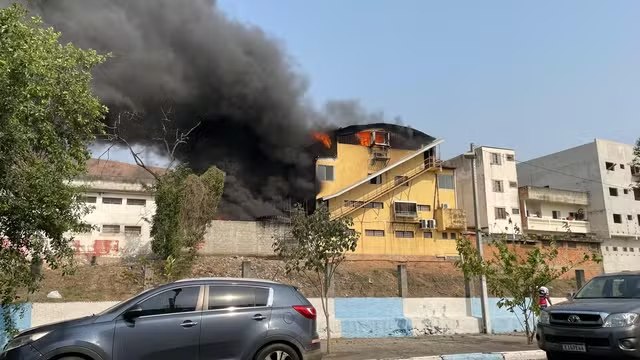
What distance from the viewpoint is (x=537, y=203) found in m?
43.1

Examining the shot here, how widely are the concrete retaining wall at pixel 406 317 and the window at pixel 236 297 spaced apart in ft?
24.9

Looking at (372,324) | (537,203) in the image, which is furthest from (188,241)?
(537,203)

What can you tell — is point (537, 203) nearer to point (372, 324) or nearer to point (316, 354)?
point (372, 324)

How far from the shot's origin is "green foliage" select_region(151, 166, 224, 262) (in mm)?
26297

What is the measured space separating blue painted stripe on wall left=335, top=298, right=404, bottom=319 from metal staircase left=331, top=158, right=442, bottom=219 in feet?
60.6

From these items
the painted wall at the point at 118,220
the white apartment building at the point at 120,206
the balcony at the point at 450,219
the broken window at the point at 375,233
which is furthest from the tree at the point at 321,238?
the balcony at the point at 450,219

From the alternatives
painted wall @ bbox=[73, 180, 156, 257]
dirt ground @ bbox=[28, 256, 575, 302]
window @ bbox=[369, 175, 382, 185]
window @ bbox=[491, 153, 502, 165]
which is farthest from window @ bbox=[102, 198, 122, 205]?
window @ bbox=[491, 153, 502, 165]

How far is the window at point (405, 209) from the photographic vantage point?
122 feet

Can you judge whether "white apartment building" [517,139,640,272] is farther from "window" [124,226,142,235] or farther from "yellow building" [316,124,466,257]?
"window" [124,226,142,235]

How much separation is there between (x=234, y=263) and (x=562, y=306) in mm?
20891

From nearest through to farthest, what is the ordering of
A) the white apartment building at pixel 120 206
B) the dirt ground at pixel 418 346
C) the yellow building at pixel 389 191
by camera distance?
the dirt ground at pixel 418 346, the white apartment building at pixel 120 206, the yellow building at pixel 389 191

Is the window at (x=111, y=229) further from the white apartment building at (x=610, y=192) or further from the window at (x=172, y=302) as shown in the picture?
the white apartment building at (x=610, y=192)

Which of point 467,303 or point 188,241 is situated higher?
point 188,241

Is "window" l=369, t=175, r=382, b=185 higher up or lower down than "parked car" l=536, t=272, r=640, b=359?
higher up
